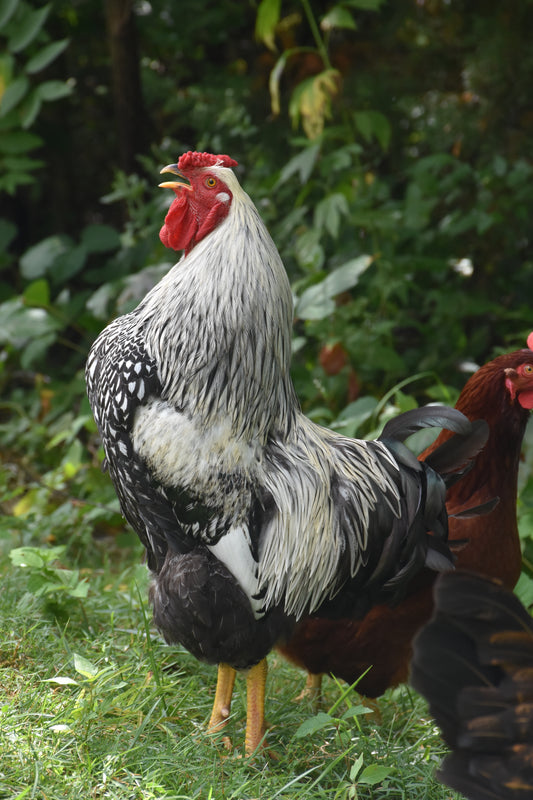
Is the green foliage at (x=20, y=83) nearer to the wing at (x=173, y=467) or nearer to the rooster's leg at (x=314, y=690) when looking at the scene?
the wing at (x=173, y=467)

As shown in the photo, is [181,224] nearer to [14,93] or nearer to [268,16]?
[268,16]

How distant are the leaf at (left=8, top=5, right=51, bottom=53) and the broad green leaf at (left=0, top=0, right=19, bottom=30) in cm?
9

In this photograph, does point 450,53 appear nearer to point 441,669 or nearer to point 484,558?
point 484,558

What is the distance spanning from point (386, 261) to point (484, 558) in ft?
7.07

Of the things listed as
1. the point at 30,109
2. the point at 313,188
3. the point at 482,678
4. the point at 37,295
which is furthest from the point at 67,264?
the point at 482,678

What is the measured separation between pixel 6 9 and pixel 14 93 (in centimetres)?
43

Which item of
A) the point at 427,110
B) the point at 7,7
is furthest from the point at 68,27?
the point at 427,110

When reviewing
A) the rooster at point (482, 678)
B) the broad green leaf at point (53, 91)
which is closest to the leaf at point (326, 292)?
the broad green leaf at point (53, 91)

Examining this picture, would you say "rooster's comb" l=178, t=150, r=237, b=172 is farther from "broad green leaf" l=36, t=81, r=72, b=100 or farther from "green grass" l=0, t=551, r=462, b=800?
"broad green leaf" l=36, t=81, r=72, b=100

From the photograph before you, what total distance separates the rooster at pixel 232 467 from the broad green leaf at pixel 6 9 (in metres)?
2.90

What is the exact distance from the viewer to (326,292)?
3.67 m

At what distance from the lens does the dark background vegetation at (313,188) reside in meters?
4.13

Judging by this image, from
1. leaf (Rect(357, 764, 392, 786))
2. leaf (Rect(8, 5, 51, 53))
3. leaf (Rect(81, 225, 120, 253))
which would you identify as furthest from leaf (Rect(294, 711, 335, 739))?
leaf (Rect(8, 5, 51, 53))

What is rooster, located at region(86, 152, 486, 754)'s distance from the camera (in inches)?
83.7
